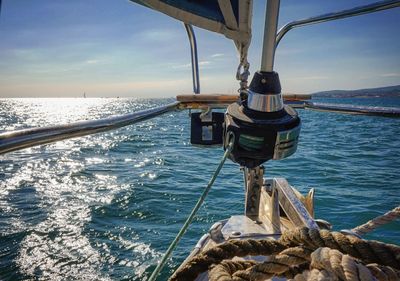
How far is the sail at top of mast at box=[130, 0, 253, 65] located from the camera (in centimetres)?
188

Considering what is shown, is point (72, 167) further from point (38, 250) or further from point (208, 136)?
point (208, 136)

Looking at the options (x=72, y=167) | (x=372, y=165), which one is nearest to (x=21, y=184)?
(x=72, y=167)

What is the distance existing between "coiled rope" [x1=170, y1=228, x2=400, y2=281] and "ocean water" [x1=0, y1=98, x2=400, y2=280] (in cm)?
98

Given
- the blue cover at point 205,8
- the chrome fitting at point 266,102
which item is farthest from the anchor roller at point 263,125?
the blue cover at point 205,8

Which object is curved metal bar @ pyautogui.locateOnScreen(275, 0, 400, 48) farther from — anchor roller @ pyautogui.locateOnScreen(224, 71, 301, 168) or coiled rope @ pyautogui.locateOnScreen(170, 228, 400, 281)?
coiled rope @ pyautogui.locateOnScreen(170, 228, 400, 281)

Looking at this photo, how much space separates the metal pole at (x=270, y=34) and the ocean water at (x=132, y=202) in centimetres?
62

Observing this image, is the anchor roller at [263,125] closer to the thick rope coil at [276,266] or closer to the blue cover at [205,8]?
the thick rope coil at [276,266]

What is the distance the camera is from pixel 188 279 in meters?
1.06

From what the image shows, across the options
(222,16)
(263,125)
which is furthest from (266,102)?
(222,16)

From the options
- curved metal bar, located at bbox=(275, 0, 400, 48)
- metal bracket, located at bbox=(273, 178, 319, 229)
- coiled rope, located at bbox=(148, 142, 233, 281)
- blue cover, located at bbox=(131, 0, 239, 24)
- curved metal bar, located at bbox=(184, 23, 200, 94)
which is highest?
blue cover, located at bbox=(131, 0, 239, 24)

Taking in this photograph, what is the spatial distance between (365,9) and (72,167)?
38.0 feet

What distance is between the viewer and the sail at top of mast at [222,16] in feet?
6.18

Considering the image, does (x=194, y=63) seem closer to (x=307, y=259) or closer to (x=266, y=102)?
(x=266, y=102)

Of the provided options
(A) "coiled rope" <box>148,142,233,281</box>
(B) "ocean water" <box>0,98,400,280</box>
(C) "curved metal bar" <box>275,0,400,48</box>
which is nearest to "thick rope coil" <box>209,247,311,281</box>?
(A) "coiled rope" <box>148,142,233,281</box>
